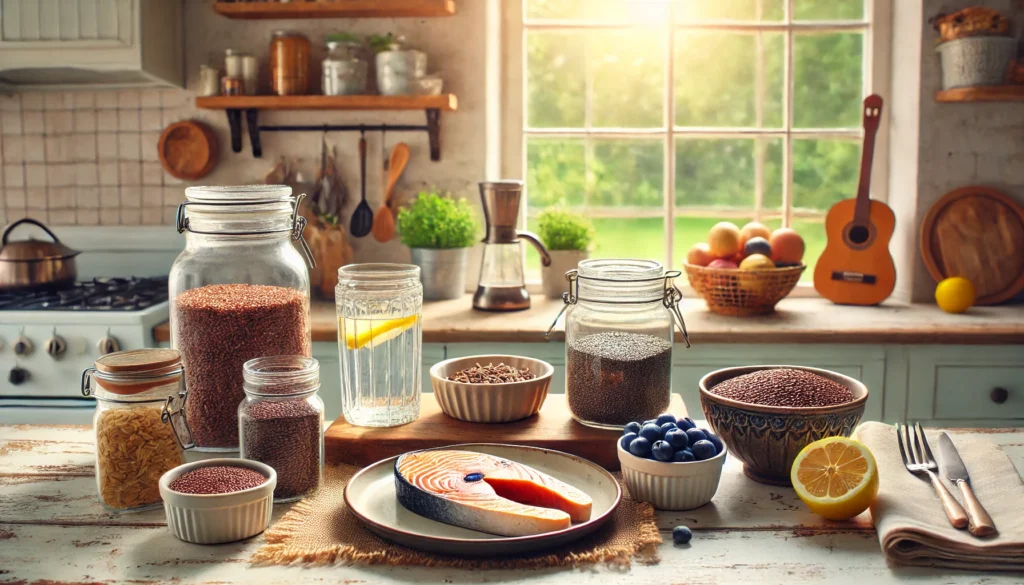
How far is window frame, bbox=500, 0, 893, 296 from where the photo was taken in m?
3.14

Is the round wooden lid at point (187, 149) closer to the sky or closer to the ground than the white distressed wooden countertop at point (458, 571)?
closer to the sky

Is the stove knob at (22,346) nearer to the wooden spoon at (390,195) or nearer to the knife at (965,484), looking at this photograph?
the wooden spoon at (390,195)

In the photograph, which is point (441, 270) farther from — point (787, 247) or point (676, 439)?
point (676, 439)

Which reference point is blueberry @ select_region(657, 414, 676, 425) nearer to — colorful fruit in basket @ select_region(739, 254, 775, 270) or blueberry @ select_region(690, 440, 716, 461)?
blueberry @ select_region(690, 440, 716, 461)

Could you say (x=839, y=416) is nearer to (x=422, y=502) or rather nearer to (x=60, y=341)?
(x=422, y=502)

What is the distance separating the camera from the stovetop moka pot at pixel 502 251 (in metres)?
2.64

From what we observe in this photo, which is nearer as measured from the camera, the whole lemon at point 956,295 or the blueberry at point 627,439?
the blueberry at point 627,439

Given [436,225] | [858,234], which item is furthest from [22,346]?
[858,234]

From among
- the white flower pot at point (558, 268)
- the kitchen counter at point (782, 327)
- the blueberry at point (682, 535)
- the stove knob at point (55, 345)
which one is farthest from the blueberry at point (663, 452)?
the stove knob at point (55, 345)

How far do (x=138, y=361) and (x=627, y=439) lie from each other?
2.04 ft

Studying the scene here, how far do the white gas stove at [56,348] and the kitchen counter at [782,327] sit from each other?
0.09 m

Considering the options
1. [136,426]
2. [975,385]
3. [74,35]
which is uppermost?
[74,35]

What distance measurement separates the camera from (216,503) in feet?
3.51

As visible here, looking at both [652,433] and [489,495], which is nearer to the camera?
[489,495]
